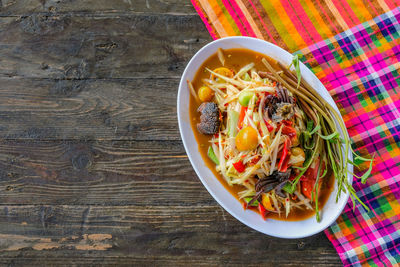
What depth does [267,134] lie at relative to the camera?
265cm

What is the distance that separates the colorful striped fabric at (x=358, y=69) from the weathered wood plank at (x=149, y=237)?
1.42ft

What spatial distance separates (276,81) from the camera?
2854mm

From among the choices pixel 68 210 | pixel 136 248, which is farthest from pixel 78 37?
pixel 136 248

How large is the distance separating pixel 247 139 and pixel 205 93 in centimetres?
59

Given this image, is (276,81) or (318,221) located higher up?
(276,81)

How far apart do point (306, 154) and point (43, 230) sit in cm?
255

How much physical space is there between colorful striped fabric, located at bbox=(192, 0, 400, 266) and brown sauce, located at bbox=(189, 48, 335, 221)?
325 mm

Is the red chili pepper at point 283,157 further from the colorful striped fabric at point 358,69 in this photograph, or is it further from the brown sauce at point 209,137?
the colorful striped fabric at point 358,69

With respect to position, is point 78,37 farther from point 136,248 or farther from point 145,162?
point 136,248

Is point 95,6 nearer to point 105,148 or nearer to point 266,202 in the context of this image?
point 105,148

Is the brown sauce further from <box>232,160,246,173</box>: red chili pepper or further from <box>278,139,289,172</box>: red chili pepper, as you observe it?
<box>278,139,289,172</box>: red chili pepper

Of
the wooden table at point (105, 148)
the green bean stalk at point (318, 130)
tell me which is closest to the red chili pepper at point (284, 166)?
the green bean stalk at point (318, 130)

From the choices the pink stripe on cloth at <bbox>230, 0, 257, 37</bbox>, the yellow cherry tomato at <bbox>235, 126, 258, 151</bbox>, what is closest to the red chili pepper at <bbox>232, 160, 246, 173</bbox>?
the yellow cherry tomato at <bbox>235, 126, 258, 151</bbox>

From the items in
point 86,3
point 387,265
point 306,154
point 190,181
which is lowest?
point 387,265
